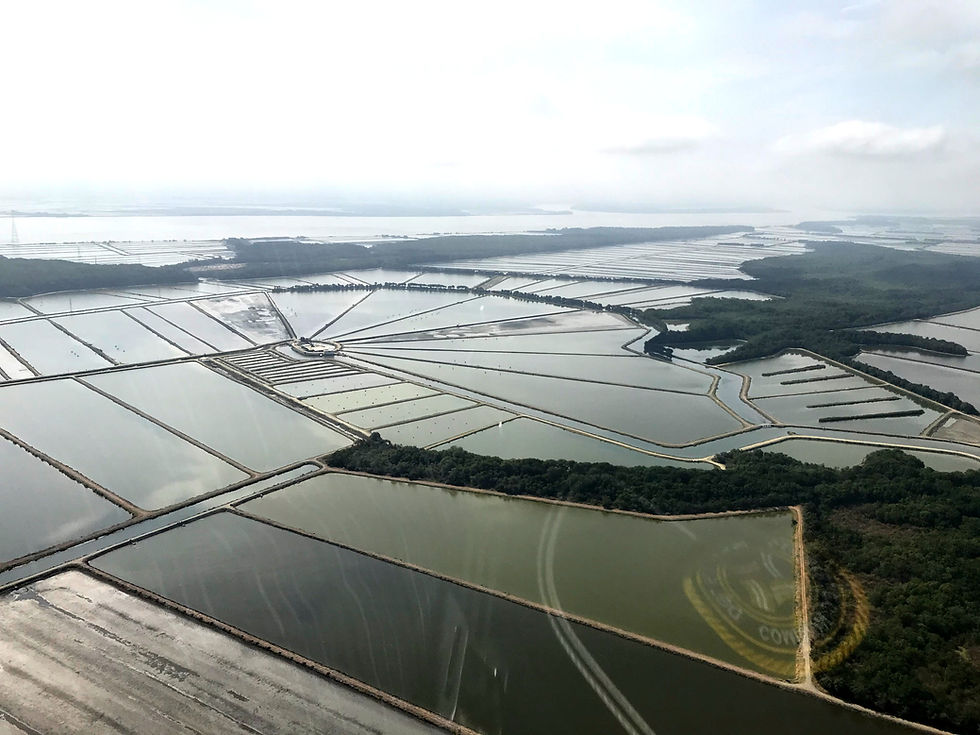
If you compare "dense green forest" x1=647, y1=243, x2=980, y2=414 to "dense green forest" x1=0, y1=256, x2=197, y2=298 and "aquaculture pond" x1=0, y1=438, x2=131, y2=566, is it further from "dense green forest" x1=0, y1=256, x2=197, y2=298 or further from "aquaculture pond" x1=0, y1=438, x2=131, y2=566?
"dense green forest" x1=0, y1=256, x2=197, y2=298

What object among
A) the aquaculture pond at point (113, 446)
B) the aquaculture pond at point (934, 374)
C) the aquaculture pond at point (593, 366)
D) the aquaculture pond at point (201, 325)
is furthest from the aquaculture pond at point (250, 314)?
the aquaculture pond at point (934, 374)

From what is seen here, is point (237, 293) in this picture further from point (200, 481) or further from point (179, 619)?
point (179, 619)

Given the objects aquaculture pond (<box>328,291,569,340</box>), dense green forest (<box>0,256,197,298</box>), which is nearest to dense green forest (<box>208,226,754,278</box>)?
dense green forest (<box>0,256,197,298</box>)

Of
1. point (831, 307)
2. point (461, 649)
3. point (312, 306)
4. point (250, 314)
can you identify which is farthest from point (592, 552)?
point (831, 307)

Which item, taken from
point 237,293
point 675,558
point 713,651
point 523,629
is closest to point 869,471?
point 675,558

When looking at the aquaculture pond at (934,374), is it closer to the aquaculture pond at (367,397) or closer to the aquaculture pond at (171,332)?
the aquaculture pond at (367,397)

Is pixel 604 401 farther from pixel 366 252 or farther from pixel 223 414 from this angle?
pixel 366 252
